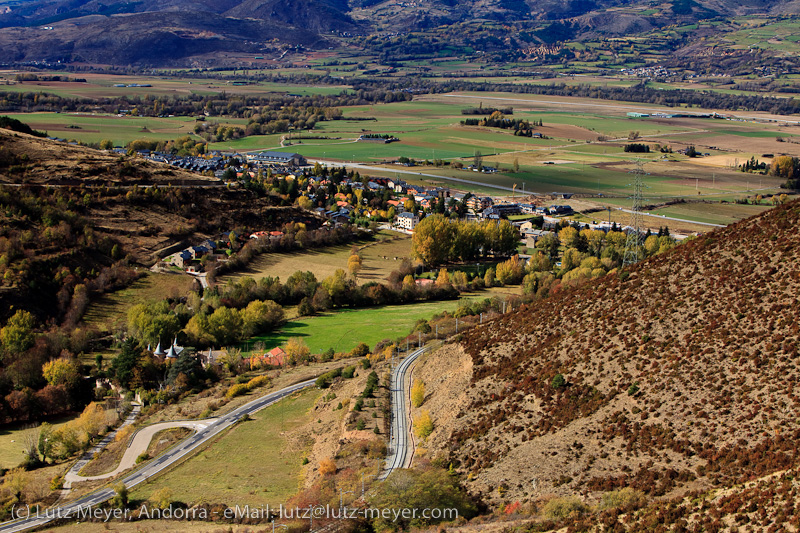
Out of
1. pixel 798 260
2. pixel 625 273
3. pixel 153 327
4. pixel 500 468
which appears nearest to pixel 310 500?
pixel 500 468

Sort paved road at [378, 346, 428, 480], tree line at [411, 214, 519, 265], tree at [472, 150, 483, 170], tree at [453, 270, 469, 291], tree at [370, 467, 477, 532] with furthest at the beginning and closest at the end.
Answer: tree at [472, 150, 483, 170], tree line at [411, 214, 519, 265], tree at [453, 270, 469, 291], paved road at [378, 346, 428, 480], tree at [370, 467, 477, 532]

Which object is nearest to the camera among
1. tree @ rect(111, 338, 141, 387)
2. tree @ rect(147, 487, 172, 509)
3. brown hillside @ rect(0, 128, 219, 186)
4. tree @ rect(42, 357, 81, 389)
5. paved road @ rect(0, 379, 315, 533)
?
tree @ rect(147, 487, 172, 509)

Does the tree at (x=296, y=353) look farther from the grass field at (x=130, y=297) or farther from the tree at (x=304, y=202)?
the tree at (x=304, y=202)

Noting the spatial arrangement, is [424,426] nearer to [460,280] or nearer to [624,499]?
[624,499]

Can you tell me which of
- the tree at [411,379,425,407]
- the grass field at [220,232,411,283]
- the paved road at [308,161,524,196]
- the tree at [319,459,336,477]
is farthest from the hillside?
the tree at [319,459,336,477]

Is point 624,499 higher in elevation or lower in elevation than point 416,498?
higher

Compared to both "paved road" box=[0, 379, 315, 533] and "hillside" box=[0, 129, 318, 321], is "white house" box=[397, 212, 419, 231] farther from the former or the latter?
"paved road" box=[0, 379, 315, 533]

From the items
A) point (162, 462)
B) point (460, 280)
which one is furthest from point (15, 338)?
point (460, 280)
